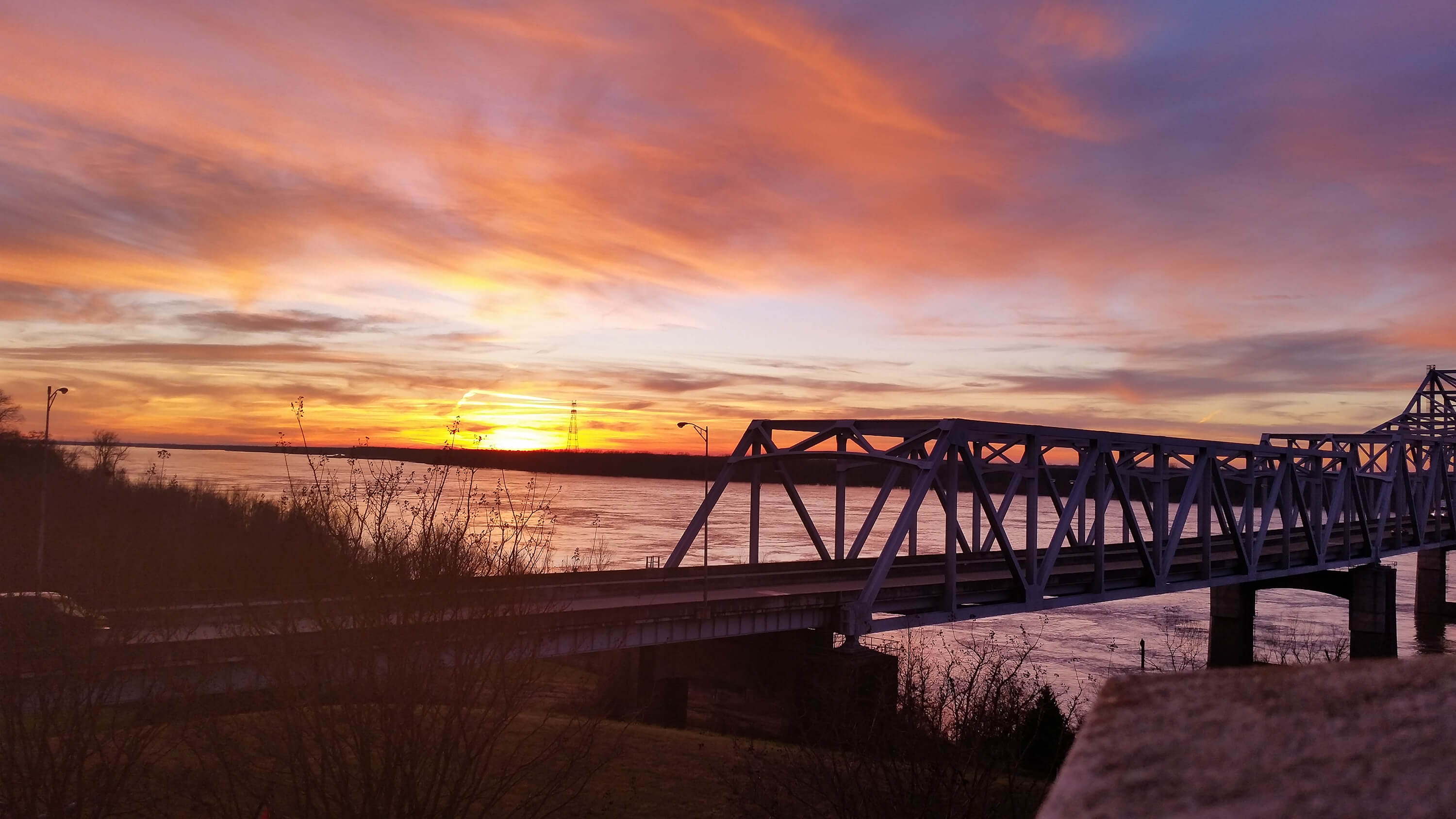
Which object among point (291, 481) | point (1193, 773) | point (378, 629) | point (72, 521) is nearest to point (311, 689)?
point (378, 629)

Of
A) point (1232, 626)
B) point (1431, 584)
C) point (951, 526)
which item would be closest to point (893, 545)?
point (951, 526)

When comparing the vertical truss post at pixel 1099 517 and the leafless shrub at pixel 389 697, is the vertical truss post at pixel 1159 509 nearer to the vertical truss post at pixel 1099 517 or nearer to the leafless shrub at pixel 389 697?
the vertical truss post at pixel 1099 517

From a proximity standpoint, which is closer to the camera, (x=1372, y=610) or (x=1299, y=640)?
(x=1372, y=610)

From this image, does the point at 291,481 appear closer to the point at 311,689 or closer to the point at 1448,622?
the point at 311,689

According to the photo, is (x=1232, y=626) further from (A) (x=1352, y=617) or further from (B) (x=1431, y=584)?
(B) (x=1431, y=584)

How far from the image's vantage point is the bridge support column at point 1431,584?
315ft

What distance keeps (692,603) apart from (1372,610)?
64.0 meters

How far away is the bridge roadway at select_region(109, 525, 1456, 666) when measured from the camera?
63.1 ft

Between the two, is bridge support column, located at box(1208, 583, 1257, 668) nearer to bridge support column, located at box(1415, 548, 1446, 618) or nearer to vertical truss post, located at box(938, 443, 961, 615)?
vertical truss post, located at box(938, 443, 961, 615)

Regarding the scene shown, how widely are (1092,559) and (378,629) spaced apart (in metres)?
55.6

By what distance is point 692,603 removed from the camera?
3225cm

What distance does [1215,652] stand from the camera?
232 feet

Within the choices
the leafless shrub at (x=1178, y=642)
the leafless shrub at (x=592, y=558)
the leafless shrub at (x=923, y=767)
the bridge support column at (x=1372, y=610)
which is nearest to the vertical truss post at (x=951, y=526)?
the leafless shrub at (x=923, y=767)

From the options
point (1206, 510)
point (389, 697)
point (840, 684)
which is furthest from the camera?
point (1206, 510)
